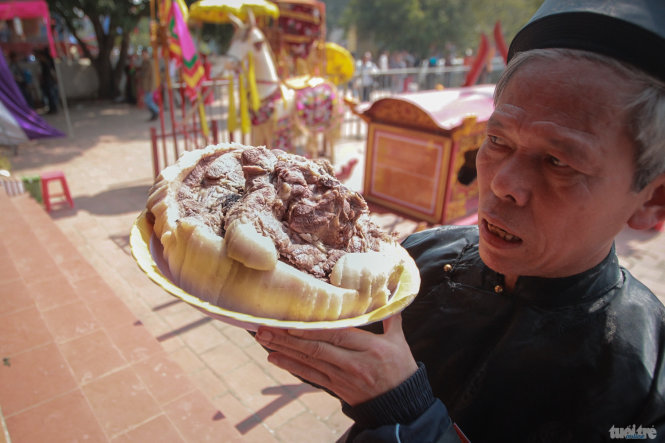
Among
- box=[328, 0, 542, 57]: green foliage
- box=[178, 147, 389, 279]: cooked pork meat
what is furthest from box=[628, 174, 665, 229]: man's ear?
box=[328, 0, 542, 57]: green foliage

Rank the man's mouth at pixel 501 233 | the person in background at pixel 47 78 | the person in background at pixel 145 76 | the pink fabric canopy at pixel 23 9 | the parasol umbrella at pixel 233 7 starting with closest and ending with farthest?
1. the man's mouth at pixel 501 233
2. the parasol umbrella at pixel 233 7
3. the pink fabric canopy at pixel 23 9
4. the person in background at pixel 47 78
5. the person in background at pixel 145 76

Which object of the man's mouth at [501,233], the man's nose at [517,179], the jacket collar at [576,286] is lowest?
the jacket collar at [576,286]

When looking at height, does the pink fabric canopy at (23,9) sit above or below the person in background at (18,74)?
above

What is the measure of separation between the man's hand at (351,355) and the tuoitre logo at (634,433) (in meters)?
0.53

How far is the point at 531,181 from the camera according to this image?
992 millimetres

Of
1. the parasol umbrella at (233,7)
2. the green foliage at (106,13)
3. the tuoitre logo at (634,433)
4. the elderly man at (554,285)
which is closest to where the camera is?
the elderly man at (554,285)

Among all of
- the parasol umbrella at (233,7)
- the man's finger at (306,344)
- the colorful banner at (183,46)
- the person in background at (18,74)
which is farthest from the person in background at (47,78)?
the man's finger at (306,344)

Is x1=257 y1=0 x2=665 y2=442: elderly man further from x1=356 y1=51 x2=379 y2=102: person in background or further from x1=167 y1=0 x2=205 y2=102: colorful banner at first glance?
x1=356 y1=51 x2=379 y2=102: person in background

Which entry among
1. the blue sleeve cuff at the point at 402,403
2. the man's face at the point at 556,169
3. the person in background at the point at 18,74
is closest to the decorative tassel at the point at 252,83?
the man's face at the point at 556,169

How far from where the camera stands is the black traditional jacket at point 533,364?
1047 millimetres

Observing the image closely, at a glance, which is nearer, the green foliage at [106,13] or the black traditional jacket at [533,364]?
the black traditional jacket at [533,364]

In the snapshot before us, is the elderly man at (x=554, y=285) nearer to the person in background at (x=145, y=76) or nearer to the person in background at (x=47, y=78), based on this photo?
the person in background at (x=145, y=76)

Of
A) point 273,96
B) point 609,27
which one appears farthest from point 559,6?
point 273,96

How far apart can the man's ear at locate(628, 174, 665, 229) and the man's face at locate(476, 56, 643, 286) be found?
0.03 meters
